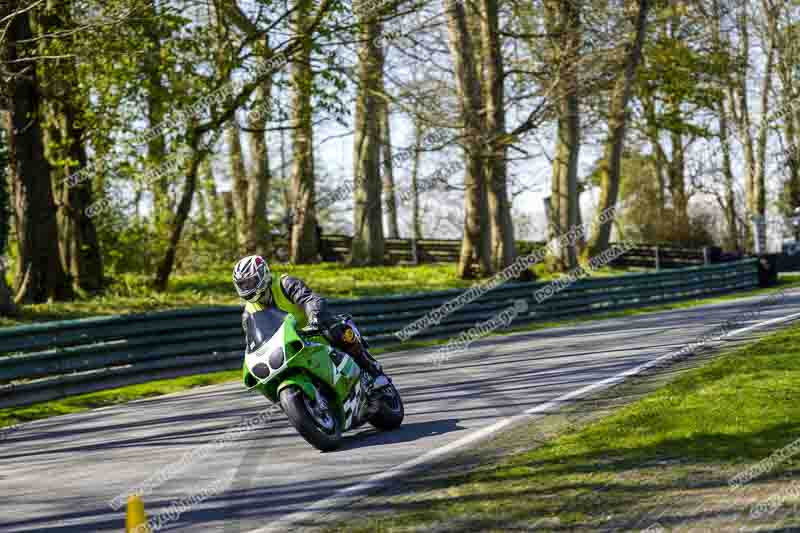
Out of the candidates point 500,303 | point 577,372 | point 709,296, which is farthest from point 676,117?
point 577,372

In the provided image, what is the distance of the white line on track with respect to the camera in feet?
20.1

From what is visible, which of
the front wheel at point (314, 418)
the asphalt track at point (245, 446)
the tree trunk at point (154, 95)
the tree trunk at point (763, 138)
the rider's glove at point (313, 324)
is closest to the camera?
the asphalt track at point (245, 446)

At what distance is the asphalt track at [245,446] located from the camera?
6609mm

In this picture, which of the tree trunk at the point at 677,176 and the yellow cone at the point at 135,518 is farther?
the tree trunk at the point at 677,176

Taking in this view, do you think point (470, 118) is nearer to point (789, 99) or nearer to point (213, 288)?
point (213, 288)

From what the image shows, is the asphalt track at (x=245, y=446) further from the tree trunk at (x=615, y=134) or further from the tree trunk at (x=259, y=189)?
the tree trunk at (x=615, y=134)

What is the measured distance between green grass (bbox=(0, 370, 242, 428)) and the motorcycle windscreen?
4675 mm

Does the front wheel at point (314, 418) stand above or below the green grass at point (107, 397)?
above

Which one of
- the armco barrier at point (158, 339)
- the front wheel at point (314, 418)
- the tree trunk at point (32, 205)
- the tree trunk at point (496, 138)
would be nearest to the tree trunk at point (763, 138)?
the tree trunk at point (496, 138)

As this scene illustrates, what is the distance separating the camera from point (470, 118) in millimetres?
25828

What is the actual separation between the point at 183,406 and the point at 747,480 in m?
7.04

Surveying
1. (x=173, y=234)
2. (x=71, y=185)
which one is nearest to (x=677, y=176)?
(x=173, y=234)

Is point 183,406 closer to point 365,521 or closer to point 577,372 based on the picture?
point 577,372

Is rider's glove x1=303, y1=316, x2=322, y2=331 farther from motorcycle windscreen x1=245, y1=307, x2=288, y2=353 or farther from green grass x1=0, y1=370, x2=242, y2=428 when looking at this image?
green grass x1=0, y1=370, x2=242, y2=428
